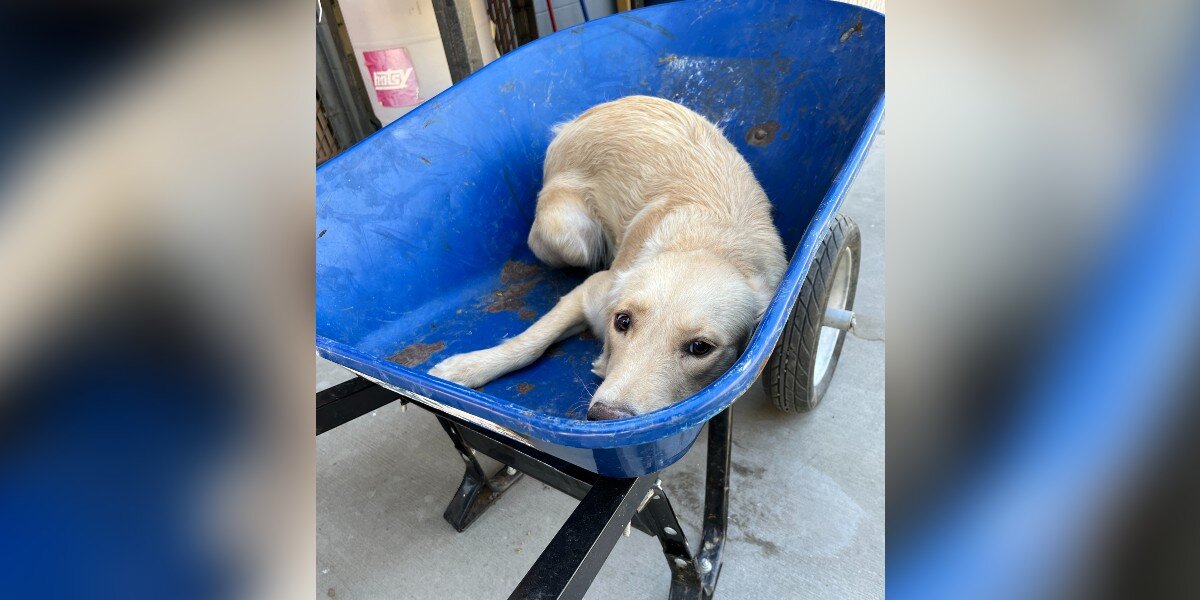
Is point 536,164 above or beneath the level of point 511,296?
above

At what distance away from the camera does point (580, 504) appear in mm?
1450

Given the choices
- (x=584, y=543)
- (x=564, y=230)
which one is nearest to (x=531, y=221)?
(x=564, y=230)

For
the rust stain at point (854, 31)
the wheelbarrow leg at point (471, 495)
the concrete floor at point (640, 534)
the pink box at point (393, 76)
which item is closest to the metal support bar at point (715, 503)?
the concrete floor at point (640, 534)

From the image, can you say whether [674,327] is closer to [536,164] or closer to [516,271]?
[516,271]

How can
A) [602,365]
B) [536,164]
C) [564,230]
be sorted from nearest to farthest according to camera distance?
1. [602,365]
2. [564,230]
3. [536,164]

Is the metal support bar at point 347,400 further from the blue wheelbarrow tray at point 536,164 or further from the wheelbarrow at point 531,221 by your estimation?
the blue wheelbarrow tray at point 536,164

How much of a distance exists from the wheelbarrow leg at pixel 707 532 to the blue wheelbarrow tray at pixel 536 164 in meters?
0.32

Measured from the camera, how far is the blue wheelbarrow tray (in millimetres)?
2129

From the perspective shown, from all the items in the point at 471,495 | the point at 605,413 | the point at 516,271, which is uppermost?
the point at 605,413

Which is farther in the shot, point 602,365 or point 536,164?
point 536,164

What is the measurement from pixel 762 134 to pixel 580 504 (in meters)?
1.93

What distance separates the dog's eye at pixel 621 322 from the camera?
1.93 m

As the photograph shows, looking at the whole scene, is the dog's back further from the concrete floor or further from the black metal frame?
the concrete floor
